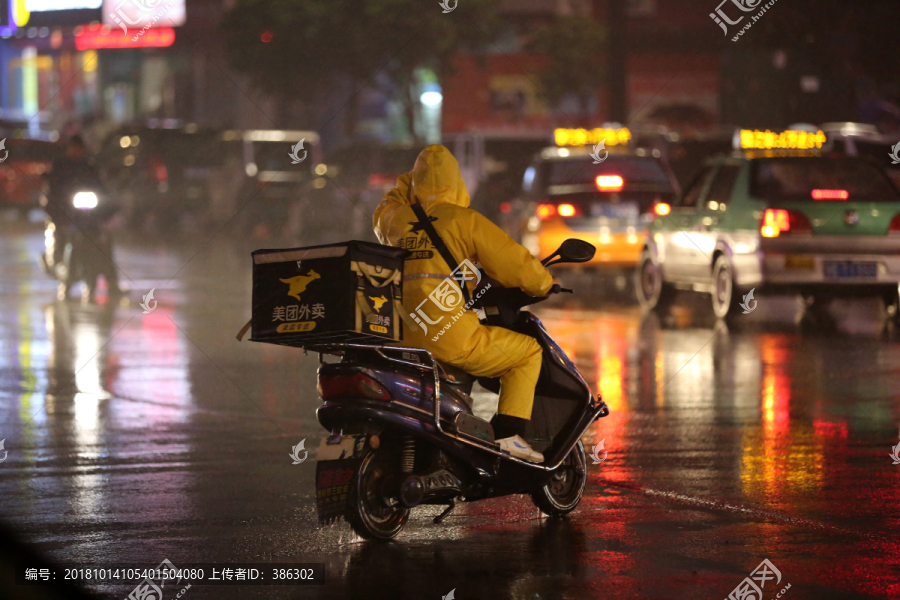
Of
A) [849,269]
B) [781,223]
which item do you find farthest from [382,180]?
[849,269]

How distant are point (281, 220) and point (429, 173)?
2083 cm

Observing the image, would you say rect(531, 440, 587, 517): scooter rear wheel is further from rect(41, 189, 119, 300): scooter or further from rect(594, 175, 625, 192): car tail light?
rect(41, 189, 119, 300): scooter

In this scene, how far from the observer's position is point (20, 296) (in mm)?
16156

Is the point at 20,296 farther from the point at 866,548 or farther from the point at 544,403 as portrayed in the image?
the point at 866,548

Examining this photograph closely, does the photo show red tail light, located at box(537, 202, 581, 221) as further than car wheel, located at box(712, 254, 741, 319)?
Yes

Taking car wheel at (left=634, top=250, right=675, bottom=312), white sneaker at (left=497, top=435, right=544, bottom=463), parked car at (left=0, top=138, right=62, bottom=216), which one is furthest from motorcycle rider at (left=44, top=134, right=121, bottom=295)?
parked car at (left=0, top=138, right=62, bottom=216)

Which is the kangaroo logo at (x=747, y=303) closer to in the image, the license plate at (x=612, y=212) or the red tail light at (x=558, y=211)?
the license plate at (x=612, y=212)

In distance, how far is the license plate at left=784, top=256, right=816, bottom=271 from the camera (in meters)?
12.5

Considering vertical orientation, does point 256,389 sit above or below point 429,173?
below

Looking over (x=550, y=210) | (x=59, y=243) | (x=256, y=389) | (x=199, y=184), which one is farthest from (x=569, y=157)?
(x=199, y=184)

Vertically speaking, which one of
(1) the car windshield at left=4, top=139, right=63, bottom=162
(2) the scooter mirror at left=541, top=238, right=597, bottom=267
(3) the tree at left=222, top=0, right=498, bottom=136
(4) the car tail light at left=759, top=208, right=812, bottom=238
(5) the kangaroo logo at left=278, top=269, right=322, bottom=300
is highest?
(3) the tree at left=222, top=0, right=498, bottom=136

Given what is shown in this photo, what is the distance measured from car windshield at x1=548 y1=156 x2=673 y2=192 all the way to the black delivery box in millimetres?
11981

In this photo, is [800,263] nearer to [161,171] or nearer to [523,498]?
[523,498]

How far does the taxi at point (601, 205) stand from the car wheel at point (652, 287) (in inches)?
40.9
